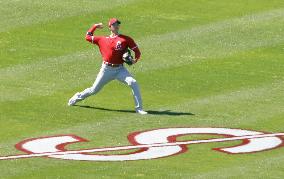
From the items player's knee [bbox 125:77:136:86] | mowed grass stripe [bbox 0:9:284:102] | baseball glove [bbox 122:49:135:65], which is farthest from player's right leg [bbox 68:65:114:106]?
mowed grass stripe [bbox 0:9:284:102]

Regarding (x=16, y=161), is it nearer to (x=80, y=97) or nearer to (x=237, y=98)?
(x=80, y=97)

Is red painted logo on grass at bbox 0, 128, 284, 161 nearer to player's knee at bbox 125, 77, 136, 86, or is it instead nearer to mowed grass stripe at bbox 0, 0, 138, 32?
player's knee at bbox 125, 77, 136, 86

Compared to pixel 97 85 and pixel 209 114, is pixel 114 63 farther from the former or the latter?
pixel 209 114

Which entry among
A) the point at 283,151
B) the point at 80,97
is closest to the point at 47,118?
the point at 80,97

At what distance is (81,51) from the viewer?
1378 inches

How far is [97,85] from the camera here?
29.4m

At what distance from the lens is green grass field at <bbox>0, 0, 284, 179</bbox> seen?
81.4ft

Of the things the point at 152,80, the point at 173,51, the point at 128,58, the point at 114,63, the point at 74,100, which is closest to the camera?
the point at 128,58

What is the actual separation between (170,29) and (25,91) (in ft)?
25.2

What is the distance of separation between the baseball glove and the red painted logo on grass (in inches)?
79.0

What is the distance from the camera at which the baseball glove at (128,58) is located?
94.5 ft

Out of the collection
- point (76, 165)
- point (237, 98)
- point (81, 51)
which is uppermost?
point (81, 51)

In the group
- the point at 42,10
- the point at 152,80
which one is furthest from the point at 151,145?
the point at 42,10

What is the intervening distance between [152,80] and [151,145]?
230 inches
